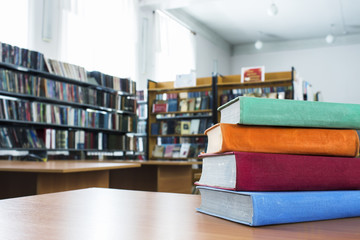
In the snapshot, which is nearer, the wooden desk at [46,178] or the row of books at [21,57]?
the wooden desk at [46,178]

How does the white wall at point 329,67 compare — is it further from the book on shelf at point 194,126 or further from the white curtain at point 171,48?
the book on shelf at point 194,126

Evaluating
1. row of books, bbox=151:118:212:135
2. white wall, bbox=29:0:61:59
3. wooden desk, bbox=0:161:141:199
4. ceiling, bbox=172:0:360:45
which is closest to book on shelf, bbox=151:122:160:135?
row of books, bbox=151:118:212:135

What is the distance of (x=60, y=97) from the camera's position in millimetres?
5305

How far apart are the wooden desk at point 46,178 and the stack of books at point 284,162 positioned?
6.16ft

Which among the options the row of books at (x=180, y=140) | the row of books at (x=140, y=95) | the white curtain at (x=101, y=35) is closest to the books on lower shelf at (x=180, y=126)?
the row of books at (x=180, y=140)

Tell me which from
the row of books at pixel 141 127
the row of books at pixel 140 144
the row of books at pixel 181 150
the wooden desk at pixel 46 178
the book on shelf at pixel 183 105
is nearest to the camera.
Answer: the wooden desk at pixel 46 178

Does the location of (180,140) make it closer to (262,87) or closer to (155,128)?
(155,128)

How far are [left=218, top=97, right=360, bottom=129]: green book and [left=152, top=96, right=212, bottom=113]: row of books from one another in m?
5.87

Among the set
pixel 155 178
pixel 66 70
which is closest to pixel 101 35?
pixel 66 70

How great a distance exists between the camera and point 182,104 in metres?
6.79

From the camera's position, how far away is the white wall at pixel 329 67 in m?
10.9

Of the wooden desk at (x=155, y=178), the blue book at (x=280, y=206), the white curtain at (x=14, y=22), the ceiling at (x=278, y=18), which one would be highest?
the ceiling at (x=278, y=18)

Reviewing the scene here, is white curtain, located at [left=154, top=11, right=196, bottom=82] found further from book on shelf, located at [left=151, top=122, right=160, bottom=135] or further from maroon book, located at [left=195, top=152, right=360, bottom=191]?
maroon book, located at [left=195, top=152, right=360, bottom=191]

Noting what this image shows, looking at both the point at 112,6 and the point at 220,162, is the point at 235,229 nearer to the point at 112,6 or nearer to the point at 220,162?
the point at 220,162
